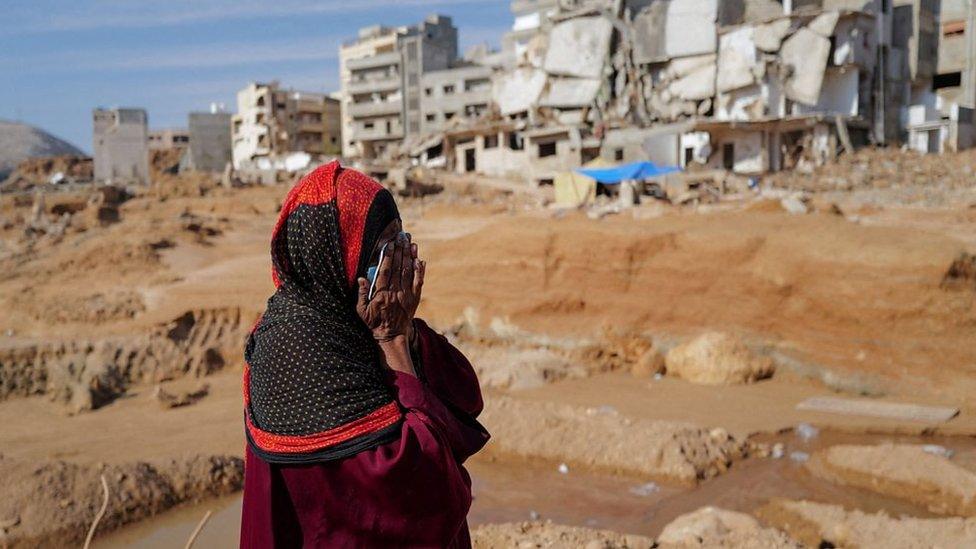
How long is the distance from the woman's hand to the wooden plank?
721 centimetres

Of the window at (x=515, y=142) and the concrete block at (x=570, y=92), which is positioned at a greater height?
the concrete block at (x=570, y=92)

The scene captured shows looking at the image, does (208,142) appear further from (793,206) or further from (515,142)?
(793,206)

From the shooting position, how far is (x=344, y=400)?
1.63 metres

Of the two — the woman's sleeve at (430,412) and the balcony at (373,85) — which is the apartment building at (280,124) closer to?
the balcony at (373,85)

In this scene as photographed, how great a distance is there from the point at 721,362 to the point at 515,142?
2769 cm

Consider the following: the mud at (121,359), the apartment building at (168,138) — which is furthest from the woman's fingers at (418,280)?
the apartment building at (168,138)

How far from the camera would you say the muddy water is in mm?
6074

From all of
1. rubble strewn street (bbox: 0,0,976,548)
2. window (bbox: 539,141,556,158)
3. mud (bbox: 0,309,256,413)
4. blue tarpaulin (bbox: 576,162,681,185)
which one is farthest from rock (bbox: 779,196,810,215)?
window (bbox: 539,141,556,158)

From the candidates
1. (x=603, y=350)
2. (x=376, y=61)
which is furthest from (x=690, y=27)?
(x=603, y=350)

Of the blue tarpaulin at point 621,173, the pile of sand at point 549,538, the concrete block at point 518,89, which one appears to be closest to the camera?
the pile of sand at point 549,538

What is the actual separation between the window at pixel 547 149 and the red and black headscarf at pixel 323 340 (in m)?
32.5

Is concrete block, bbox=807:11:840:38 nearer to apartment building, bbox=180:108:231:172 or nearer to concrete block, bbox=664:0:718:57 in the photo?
concrete block, bbox=664:0:718:57

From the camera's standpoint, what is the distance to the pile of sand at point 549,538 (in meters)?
4.55

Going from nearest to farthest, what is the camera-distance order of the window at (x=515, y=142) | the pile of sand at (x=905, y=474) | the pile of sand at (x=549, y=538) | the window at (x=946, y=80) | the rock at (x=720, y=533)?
the rock at (x=720, y=533) → the pile of sand at (x=549, y=538) → the pile of sand at (x=905, y=474) → the window at (x=946, y=80) → the window at (x=515, y=142)
